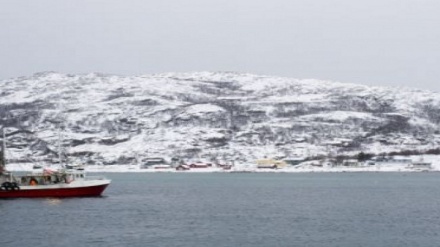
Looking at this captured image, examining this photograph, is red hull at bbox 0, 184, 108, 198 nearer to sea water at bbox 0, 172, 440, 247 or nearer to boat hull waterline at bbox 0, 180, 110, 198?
boat hull waterline at bbox 0, 180, 110, 198

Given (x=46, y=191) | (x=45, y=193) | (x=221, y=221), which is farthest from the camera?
(x=45, y=193)

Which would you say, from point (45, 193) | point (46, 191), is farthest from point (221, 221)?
point (45, 193)

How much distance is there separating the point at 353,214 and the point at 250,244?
1080 inches

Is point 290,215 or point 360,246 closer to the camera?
point 360,246

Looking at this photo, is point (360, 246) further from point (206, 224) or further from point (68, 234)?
point (68, 234)

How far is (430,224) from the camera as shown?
70812 mm

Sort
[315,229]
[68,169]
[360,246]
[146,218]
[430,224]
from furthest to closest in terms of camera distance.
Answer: [68,169] → [146,218] → [430,224] → [315,229] → [360,246]

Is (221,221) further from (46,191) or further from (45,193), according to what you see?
(45,193)

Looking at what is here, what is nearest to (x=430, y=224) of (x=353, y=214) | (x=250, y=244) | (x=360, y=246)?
(x=353, y=214)

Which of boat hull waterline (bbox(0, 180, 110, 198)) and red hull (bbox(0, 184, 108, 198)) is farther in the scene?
boat hull waterline (bbox(0, 180, 110, 198))

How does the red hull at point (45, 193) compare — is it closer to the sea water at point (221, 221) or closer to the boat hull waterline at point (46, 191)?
the boat hull waterline at point (46, 191)

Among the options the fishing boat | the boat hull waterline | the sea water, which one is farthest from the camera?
the boat hull waterline

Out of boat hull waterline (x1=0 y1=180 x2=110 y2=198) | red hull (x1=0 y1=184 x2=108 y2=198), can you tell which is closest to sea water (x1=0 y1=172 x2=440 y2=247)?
red hull (x1=0 y1=184 x2=108 y2=198)

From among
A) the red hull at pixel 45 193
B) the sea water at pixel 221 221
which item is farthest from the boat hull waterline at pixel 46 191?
the sea water at pixel 221 221
